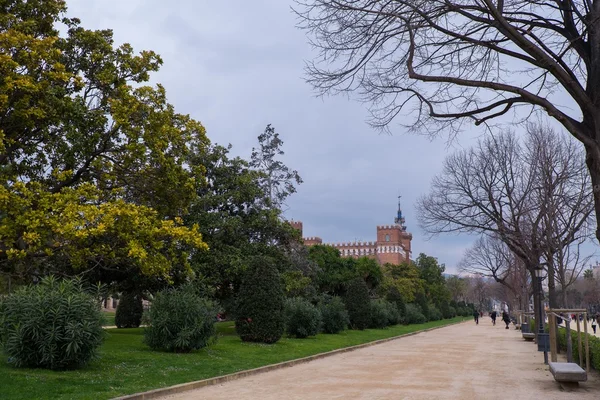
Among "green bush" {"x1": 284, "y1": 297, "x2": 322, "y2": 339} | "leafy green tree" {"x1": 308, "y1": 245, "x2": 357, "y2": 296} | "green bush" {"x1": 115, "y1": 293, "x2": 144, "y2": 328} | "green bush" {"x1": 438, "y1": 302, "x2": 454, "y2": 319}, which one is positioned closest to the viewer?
"green bush" {"x1": 284, "y1": 297, "x2": 322, "y2": 339}

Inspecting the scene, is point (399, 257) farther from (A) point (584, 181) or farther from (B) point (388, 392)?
(B) point (388, 392)

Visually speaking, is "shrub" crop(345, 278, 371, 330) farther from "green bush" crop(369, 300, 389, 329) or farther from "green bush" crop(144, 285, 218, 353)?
"green bush" crop(144, 285, 218, 353)

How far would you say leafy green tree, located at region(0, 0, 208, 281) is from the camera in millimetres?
14195

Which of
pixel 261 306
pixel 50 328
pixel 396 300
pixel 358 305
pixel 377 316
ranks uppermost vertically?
pixel 396 300

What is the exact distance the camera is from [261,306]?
2150 centimetres

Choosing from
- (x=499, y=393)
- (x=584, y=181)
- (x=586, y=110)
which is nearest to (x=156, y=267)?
(x=499, y=393)

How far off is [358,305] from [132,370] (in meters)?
24.3

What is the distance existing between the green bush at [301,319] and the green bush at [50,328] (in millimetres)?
13596

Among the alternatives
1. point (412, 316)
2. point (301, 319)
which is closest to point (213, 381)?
point (301, 319)

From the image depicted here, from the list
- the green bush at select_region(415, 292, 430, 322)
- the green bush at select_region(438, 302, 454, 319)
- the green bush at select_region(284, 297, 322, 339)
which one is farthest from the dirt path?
the green bush at select_region(438, 302, 454, 319)

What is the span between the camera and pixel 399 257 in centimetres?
12269

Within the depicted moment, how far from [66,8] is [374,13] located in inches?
487

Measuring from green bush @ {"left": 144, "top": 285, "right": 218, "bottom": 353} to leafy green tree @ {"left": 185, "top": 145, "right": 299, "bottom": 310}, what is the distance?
790 cm

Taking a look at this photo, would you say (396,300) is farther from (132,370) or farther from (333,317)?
(132,370)
